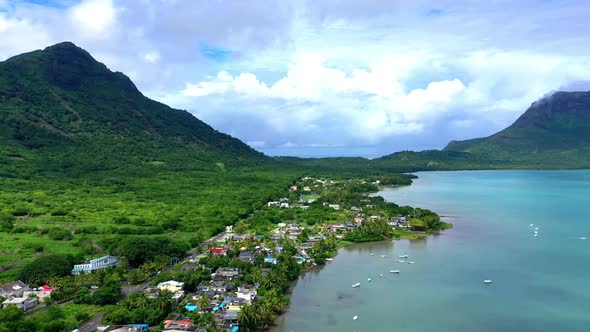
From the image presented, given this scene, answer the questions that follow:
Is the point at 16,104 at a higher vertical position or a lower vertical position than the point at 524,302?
higher

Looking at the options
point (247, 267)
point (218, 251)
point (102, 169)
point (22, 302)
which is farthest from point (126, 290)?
point (102, 169)

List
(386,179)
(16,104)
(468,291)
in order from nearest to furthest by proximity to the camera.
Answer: (468,291)
(16,104)
(386,179)

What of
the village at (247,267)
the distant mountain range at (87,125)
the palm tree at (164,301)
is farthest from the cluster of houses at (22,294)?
the distant mountain range at (87,125)

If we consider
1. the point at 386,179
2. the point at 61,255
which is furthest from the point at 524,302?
the point at 386,179

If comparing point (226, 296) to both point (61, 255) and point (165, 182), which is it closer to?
point (61, 255)

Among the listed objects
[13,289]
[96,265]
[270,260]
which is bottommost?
[270,260]

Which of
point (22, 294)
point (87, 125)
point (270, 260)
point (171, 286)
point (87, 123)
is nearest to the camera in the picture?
point (22, 294)

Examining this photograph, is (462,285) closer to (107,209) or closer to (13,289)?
(13,289)
